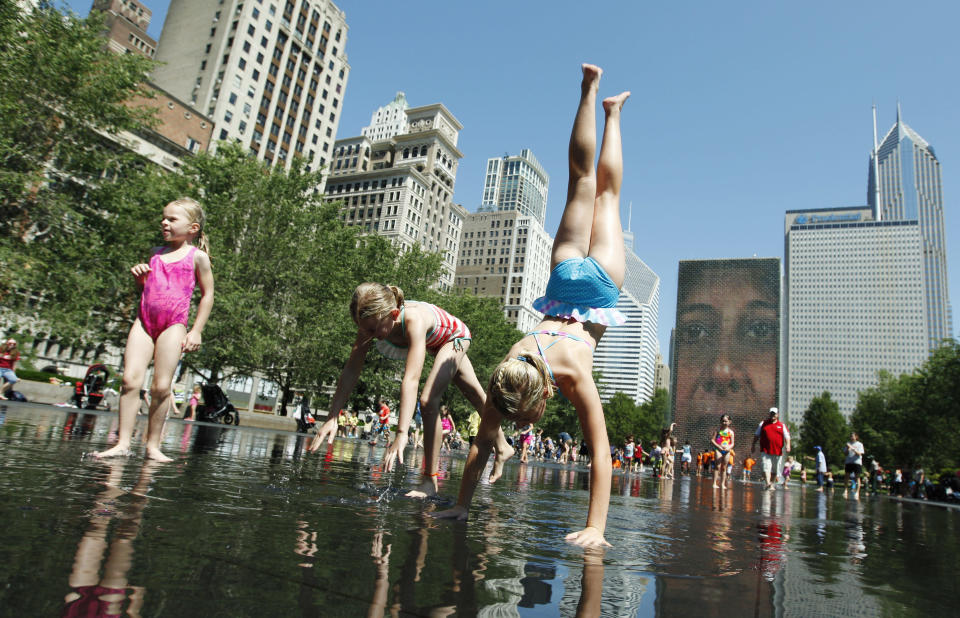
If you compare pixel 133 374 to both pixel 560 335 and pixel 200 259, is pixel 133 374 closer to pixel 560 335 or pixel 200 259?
pixel 200 259

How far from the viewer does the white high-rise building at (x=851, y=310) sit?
165 m

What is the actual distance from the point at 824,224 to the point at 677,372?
497ft

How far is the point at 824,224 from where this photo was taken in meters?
187

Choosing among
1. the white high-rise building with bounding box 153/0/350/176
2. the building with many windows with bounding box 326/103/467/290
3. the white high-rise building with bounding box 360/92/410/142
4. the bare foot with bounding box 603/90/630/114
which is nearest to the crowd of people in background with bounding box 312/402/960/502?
the bare foot with bounding box 603/90/630/114

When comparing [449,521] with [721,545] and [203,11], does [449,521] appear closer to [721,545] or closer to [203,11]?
[721,545]

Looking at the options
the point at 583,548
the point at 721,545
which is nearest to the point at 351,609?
the point at 583,548

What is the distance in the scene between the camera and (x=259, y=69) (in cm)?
7338

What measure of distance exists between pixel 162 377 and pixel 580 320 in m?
3.06

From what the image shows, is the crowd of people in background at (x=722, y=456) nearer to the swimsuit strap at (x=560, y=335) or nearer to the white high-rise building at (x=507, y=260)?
the swimsuit strap at (x=560, y=335)

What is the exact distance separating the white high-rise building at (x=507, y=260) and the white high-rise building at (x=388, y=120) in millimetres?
32354

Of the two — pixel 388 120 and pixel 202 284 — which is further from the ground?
pixel 388 120

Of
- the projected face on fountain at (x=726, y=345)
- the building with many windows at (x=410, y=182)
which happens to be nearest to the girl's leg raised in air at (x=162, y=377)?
the projected face on fountain at (x=726, y=345)

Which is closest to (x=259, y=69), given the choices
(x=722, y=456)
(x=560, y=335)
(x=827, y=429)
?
(x=722, y=456)

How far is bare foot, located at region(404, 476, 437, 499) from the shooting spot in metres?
3.67
